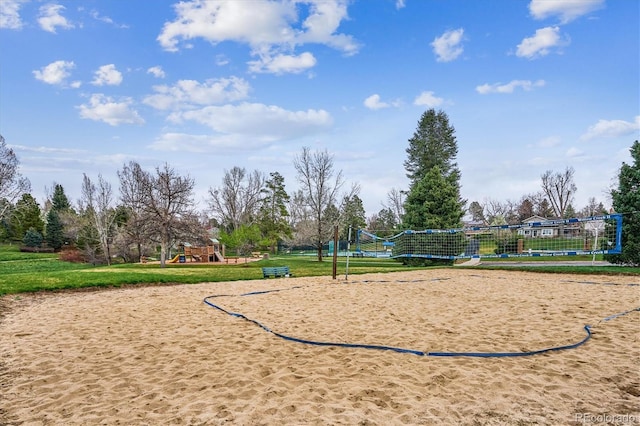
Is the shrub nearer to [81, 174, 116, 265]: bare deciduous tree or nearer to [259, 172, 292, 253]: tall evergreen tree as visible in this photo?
[81, 174, 116, 265]: bare deciduous tree

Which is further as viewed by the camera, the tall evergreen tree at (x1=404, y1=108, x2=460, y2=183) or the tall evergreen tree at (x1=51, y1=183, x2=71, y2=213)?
the tall evergreen tree at (x1=51, y1=183, x2=71, y2=213)

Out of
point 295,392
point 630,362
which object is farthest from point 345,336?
point 630,362

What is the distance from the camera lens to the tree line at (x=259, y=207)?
68.0 feet

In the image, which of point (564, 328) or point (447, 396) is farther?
point (564, 328)

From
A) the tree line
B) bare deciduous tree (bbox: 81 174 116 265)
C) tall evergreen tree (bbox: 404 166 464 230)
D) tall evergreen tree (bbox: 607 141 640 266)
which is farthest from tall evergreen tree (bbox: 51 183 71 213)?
tall evergreen tree (bbox: 607 141 640 266)

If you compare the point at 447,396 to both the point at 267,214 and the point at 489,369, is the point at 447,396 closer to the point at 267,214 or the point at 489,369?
the point at 489,369

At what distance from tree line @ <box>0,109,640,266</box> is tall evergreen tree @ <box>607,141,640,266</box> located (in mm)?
40

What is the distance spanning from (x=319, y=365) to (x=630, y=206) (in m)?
17.4

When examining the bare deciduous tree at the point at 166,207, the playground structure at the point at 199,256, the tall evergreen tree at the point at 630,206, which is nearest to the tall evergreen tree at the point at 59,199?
the playground structure at the point at 199,256

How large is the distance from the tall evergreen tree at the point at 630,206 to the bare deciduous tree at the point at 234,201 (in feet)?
112

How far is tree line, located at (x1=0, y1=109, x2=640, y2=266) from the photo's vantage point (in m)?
20.7

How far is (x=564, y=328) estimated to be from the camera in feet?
18.2

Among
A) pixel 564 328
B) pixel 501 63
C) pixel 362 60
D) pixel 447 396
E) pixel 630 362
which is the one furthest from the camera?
pixel 362 60

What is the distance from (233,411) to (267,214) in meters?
42.0
